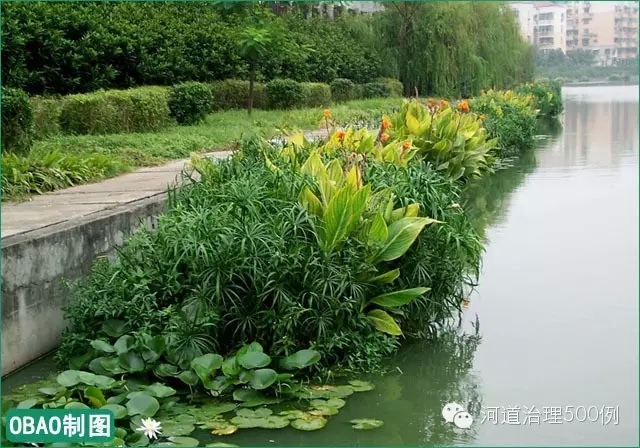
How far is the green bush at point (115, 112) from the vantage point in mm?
9875

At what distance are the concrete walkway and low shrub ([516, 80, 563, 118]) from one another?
55.0 feet

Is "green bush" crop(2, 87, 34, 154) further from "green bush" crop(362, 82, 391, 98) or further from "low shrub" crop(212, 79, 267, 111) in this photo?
"green bush" crop(362, 82, 391, 98)

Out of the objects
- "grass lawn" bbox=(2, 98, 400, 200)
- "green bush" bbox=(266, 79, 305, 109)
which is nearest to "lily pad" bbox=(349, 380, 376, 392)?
"grass lawn" bbox=(2, 98, 400, 200)

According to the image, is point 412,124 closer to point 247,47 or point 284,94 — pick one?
point 247,47

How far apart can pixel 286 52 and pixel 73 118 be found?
24.5ft

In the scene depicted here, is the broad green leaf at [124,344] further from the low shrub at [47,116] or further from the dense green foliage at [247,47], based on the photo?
the dense green foliage at [247,47]

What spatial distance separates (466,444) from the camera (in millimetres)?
3127

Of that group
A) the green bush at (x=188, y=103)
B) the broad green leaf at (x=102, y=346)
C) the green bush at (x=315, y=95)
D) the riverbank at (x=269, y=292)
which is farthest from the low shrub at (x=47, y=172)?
the green bush at (x=315, y=95)

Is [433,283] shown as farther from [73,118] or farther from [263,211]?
[73,118]

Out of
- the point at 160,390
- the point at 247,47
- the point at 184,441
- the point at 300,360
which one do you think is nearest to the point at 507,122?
the point at 247,47

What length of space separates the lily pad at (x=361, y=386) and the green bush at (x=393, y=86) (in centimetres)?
1741

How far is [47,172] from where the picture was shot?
239 inches

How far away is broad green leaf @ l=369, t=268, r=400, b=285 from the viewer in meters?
4.07

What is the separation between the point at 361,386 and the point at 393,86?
17.7 metres
